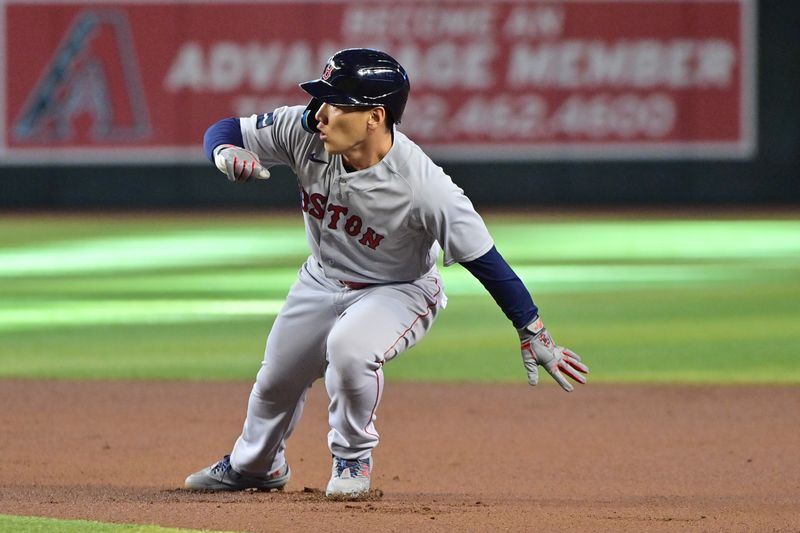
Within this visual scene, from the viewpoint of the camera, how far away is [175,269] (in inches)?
500

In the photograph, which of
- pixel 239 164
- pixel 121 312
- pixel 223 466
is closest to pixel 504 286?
pixel 239 164

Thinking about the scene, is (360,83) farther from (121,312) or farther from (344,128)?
(121,312)

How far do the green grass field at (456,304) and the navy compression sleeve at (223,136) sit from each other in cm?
312

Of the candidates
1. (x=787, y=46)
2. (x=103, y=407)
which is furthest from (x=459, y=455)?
(x=787, y=46)

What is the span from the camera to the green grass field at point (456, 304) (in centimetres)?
809

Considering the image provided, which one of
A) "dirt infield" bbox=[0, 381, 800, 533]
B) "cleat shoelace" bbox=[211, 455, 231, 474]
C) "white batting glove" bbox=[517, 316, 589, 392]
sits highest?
"white batting glove" bbox=[517, 316, 589, 392]

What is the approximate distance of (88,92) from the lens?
65.4ft

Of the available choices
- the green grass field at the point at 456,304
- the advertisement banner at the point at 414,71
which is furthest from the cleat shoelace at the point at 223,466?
the advertisement banner at the point at 414,71

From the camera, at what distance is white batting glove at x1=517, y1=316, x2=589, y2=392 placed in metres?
4.43

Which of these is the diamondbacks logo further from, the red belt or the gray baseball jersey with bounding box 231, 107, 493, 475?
the red belt

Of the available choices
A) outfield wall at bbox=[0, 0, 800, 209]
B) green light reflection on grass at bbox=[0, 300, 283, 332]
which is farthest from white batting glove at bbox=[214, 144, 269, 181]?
outfield wall at bbox=[0, 0, 800, 209]

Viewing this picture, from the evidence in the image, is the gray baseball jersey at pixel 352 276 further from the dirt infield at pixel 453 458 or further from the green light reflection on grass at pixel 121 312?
the green light reflection on grass at pixel 121 312

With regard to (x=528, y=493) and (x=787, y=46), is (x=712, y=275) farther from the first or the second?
(x=787, y=46)

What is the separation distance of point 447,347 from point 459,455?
119 inches
